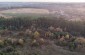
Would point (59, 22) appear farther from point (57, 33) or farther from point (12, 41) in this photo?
point (12, 41)

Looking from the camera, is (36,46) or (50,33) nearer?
(36,46)

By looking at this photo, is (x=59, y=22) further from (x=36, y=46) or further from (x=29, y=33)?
(x=36, y=46)

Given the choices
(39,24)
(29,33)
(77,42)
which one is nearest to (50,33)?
(29,33)

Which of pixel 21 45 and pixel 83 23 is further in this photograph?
pixel 83 23

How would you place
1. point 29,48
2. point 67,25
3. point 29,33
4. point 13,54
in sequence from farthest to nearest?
1. point 67,25
2. point 29,33
3. point 29,48
4. point 13,54

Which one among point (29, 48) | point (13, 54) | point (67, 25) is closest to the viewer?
point (13, 54)

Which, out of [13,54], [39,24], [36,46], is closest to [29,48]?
[36,46]

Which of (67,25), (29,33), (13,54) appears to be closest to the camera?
(13,54)

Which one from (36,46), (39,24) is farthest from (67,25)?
(36,46)
